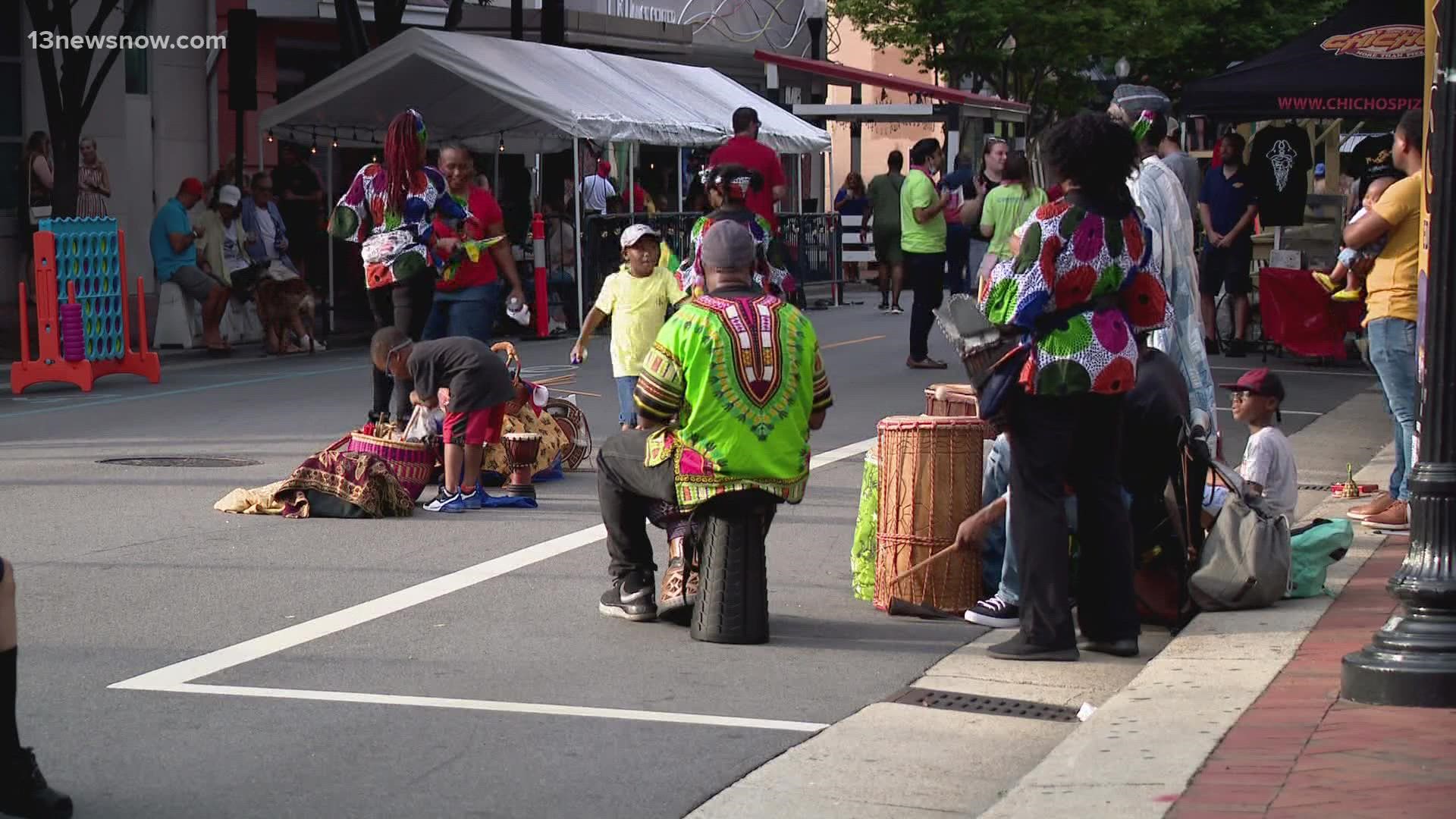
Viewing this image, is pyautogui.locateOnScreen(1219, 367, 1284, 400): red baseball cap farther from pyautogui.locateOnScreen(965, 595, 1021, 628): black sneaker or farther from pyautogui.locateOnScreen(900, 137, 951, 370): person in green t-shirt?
pyautogui.locateOnScreen(900, 137, 951, 370): person in green t-shirt

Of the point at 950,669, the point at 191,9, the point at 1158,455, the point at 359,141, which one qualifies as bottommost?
the point at 950,669

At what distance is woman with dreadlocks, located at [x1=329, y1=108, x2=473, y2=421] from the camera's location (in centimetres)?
1269

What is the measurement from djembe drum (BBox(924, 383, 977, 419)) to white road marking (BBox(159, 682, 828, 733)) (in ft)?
8.05

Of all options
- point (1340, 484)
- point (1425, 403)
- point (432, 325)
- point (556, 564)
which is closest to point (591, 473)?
point (432, 325)

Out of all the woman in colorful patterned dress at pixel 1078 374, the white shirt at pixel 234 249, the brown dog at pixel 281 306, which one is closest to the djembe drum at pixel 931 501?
the woman in colorful patterned dress at pixel 1078 374

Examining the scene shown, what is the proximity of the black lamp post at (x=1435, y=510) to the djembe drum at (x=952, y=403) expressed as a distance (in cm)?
255

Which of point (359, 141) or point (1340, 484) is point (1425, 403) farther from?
point (359, 141)

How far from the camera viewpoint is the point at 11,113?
2453 cm

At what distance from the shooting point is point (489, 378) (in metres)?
10.5

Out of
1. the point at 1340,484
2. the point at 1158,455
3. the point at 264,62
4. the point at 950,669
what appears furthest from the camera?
the point at 264,62

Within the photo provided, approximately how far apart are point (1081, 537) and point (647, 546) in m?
1.70

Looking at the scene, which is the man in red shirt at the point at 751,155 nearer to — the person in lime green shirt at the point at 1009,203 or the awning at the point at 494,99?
the person in lime green shirt at the point at 1009,203

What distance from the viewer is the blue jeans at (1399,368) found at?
9.66 meters

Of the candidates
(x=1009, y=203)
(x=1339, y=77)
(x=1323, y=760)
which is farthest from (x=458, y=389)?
(x=1339, y=77)
